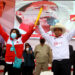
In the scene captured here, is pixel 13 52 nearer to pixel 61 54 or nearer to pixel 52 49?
pixel 52 49

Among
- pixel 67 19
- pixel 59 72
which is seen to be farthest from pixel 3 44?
pixel 59 72

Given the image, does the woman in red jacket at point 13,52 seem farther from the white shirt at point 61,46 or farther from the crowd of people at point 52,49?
the white shirt at point 61,46

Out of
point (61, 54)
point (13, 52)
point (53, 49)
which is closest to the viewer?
point (61, 54)

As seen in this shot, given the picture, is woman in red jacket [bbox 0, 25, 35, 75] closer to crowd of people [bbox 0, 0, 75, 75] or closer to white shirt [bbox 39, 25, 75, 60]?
crowd of people [bbox 0, 0, 75, 75]

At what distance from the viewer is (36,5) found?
26.9ft

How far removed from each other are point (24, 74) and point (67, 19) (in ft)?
11.5

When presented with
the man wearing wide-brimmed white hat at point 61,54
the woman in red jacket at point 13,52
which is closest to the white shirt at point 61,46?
the man wearing wide-brimmed white hat at point 61,54

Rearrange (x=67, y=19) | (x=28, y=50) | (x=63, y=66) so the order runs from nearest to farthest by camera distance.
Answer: (x=63, y=66) → (x=28, y=50) → (x=67, y=19)

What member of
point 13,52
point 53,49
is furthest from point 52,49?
point 13,52

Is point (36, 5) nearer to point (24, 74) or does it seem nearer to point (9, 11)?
point (9, 11)

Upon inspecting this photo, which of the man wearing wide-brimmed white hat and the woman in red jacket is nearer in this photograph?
the man wearing wide-brimmed white hat

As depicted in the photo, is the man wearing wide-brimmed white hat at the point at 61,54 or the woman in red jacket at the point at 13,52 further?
the woman in red jacket at the point at 13,52

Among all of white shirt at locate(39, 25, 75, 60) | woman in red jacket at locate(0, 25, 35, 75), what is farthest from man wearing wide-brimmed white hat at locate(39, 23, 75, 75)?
woman in red jacket at locate(0, 25, 35, 75)

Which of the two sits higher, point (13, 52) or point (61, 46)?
point (61, 46)
